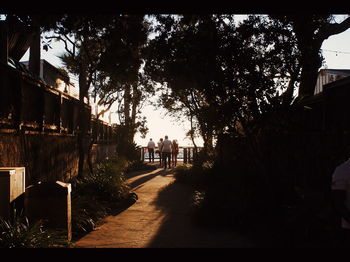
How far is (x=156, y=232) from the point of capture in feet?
21.9

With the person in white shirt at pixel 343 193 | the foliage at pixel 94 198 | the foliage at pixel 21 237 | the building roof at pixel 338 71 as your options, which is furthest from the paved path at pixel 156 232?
the building roof at pixel 338 71

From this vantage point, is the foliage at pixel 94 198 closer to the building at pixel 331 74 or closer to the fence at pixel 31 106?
the fence at pixel 31 106

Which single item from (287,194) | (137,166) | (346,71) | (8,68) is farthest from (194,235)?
(346,71)

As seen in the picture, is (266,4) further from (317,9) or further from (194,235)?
(194,235)

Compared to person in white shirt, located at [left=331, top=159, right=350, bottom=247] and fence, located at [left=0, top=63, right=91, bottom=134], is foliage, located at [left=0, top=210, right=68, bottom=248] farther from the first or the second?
person in white shirt, located at [left=331, top=159, right=350, bottom=247]

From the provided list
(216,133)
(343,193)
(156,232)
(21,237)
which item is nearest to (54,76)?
(216,133)

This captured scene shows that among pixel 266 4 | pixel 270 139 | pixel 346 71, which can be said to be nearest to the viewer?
pixel 266 4

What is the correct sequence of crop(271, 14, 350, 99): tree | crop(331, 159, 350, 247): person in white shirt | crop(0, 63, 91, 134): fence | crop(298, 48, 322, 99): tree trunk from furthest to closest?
crop(298, 48, 322, 99): tree trunk
crop(271, 14, 350, 99): tree
crop(0, 63, 91, 134): fence
crop(331, 159, 350, 247): person in white shirt

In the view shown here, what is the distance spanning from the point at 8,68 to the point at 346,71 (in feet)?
65.0

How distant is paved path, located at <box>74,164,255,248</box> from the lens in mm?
5871

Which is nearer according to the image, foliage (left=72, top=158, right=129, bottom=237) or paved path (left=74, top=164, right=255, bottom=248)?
paved path (left=74, top=164, right=255, bottom=248)

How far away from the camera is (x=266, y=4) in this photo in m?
2.10

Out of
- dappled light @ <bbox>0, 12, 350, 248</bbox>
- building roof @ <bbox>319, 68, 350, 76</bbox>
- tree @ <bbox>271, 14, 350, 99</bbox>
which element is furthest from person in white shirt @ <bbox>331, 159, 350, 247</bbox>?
building roof @ <bbox>319, 68, 350, 76</bbox>

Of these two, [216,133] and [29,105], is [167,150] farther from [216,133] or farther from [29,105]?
[29,105]
